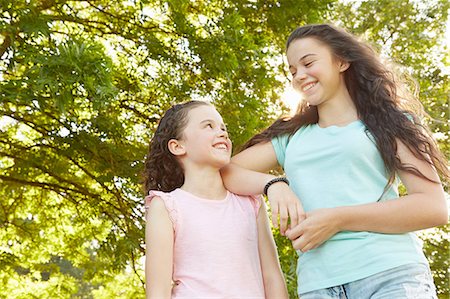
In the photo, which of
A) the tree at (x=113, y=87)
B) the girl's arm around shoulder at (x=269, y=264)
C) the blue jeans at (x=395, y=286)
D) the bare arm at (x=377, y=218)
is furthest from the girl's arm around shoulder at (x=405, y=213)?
the tree at (x=113, y=87)

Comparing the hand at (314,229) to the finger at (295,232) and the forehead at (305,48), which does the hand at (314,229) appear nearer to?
the finger at (295,232)

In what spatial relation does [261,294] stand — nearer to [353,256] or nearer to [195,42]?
[353,256]

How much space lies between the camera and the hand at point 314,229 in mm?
1840

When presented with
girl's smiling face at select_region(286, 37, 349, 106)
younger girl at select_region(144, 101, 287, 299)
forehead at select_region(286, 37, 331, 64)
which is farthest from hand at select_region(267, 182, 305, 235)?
forehead at select_region(286, 37, 331, 64)

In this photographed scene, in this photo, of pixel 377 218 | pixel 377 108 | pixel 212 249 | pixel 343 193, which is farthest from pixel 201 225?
pixel 377 108

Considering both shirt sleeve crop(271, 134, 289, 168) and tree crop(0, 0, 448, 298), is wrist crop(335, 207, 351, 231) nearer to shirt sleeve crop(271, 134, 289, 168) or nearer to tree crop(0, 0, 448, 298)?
shirt sleeve crop(271, 134, 289, 168)

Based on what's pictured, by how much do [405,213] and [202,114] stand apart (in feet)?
2.63

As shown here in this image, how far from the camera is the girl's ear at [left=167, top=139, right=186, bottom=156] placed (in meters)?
2.28

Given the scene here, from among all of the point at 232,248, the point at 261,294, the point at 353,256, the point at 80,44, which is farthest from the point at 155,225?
the point at 80,44

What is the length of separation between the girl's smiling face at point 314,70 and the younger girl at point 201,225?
33 centimetres

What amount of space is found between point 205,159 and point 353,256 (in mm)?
617

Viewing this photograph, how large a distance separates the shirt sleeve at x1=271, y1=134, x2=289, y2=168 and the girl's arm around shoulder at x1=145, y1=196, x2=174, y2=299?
0.43 meters

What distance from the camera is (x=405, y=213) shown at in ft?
6.03

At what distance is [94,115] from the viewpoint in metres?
5.36
